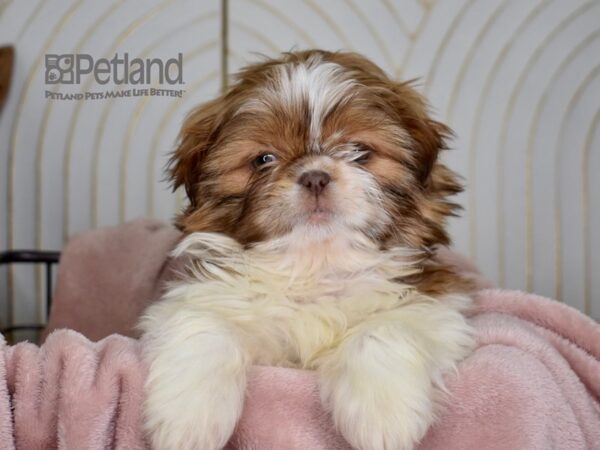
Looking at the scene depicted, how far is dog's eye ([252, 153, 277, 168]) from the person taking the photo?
1.99m

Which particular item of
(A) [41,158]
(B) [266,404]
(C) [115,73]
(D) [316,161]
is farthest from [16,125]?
(B) [266,404]

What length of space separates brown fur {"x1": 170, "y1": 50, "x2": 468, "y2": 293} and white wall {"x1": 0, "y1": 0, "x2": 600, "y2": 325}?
4.95 ft

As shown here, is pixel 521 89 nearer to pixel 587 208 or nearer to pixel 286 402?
pixel 587 208

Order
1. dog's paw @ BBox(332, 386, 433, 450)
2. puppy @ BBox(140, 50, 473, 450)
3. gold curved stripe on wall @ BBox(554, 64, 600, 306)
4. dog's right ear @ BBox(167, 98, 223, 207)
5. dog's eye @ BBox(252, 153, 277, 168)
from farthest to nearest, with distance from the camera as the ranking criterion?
gold curved stripe on wall @ BBox(554, 64, 600, 306) → dog's right ear @ BBox(167, 98, 223, 207) → dog's eye @ BBox(252, 153, 277, 168) → puppy @ BBox(140, 50, 473, 450) → dog's paw @ BBox(332, 386, 433, 450)

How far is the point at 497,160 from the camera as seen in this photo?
3.66 m

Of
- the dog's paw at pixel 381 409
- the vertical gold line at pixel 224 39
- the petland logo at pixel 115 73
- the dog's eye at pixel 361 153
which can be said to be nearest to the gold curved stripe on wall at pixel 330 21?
the vertical gold line at pixel 224 39

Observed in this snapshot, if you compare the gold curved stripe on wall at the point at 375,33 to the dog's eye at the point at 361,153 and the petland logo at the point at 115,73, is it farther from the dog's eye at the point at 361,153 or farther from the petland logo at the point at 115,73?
the dog's eye at the point at 361,153

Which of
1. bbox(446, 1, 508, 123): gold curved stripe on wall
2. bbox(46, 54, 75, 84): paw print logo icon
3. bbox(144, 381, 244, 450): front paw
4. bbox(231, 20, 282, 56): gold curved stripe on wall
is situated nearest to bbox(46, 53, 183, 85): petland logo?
bbox(46, 54, 75, 84): paw print logo icon

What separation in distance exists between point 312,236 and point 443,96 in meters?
1.97

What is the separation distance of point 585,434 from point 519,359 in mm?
329

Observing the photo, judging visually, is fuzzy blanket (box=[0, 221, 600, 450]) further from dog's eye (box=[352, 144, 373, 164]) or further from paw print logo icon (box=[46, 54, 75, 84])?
paw print logo icon (box=[46, 54, 75, 84])

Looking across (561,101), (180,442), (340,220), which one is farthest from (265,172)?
(561,101)

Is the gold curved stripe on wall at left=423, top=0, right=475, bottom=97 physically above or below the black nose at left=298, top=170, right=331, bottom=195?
above

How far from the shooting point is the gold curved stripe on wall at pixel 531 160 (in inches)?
141
